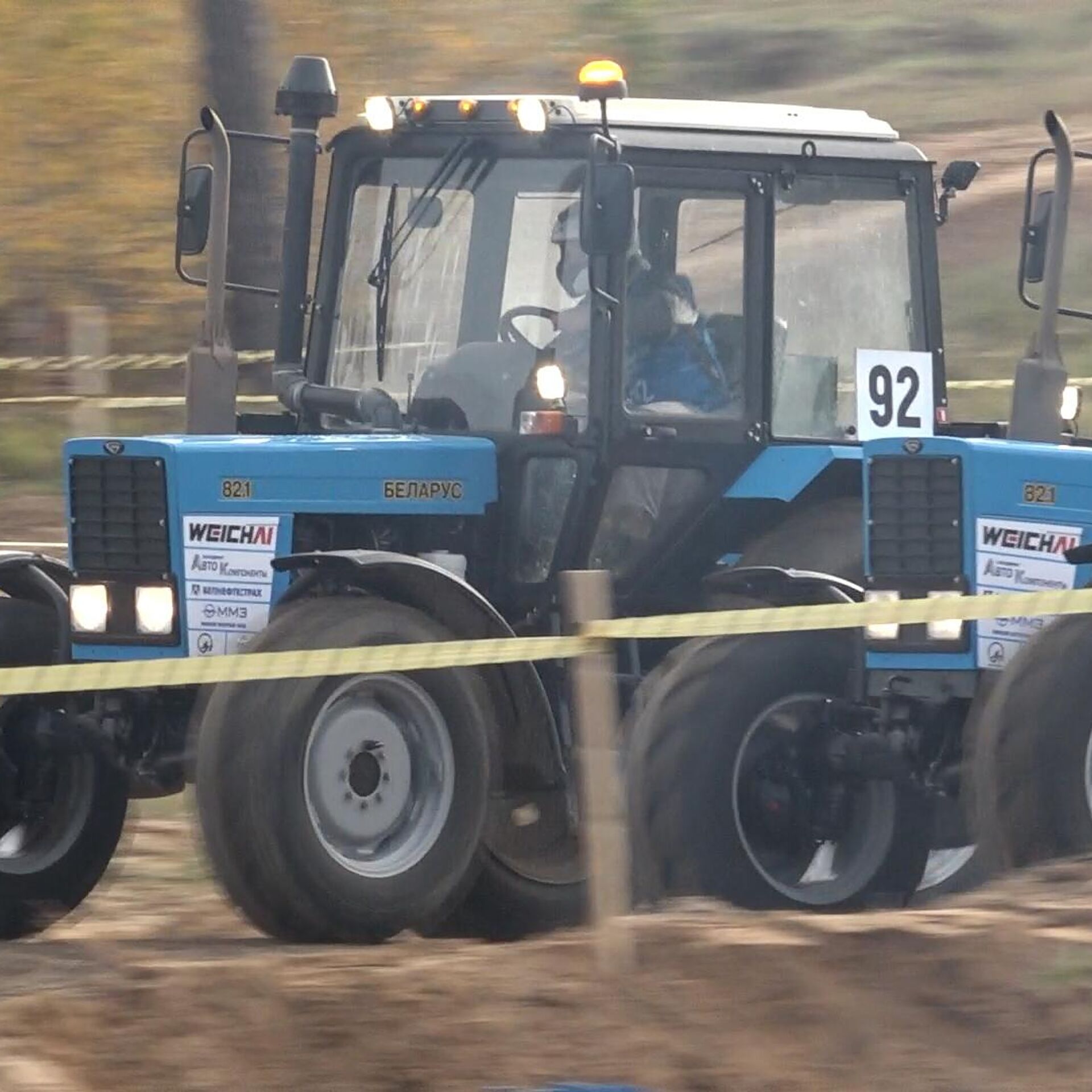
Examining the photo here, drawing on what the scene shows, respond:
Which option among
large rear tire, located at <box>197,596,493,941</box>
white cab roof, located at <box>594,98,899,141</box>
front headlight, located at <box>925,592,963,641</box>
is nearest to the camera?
large rear tire, located at <box>197,596,493,941</box>

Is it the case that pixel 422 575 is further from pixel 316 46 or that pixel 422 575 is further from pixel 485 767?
pixel 316 46

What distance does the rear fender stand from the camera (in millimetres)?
6945

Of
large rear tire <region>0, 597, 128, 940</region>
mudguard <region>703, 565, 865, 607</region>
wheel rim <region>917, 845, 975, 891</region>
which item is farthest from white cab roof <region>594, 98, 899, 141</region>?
large rear tire <region>0, 597, 128, 940</region>

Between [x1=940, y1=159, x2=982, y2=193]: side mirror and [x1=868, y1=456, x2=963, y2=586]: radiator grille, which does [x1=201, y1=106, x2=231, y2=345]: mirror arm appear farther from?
[x1=940, y1=159, x2=982, y2=193]: side mirror

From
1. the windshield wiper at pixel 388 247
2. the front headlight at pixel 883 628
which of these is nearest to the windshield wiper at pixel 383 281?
the windshield wiper at pixel 388 247

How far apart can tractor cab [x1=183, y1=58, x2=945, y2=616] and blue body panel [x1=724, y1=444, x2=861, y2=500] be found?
0.04 feet

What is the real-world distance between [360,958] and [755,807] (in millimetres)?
1424

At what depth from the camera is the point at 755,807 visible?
7078mm

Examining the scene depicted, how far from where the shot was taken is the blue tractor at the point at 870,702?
22.6 ft

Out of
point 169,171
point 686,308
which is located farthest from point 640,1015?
point 169,171

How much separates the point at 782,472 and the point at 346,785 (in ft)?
6.25

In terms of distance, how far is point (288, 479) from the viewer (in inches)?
292

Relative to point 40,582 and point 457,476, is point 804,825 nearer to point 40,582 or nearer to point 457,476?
point 457,476

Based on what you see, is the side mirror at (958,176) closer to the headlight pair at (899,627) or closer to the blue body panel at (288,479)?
the headlight pair at (899,627)
